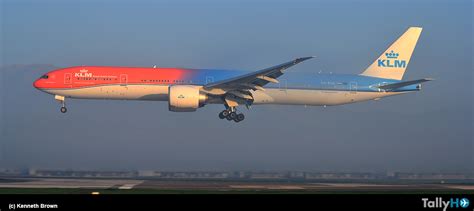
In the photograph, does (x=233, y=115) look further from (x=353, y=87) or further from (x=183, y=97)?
(x=353, y=87)

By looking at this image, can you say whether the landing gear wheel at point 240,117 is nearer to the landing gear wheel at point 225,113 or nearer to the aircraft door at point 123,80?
the landing gear wheel at point 225,113

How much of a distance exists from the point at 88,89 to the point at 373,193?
2189 centimetres

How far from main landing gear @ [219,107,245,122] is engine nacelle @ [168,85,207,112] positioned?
9.90 ft

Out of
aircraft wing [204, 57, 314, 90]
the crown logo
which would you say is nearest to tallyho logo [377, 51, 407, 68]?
the crown logo

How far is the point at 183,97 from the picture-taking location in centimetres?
4584

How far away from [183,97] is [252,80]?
458 centimetres

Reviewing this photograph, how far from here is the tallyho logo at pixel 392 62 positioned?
173ft

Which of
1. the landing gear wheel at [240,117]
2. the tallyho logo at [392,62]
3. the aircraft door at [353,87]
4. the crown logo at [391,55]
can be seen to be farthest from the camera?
the crown logo at [391,55]

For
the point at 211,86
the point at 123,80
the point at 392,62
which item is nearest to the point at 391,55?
the point at 392,62
